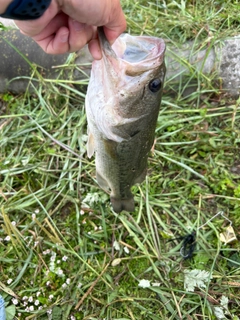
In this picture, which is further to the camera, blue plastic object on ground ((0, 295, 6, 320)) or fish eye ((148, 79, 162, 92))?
blue plastic object on ground ((0, 295, 6, 320))

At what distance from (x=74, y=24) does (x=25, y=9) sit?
0.37 m

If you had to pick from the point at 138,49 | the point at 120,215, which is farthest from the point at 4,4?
the point at 120,215

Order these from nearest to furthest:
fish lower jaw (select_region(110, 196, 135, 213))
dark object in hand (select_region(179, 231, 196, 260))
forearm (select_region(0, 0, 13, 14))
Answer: forearm (select_region(0, 0, 13, 14)), fish lower jaw (select_region(110, 196, 135, 213)), dark object in hand (select_region(179, 231, 196, 260))

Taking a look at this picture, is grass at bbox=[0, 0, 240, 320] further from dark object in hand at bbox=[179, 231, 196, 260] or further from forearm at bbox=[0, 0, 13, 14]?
forearm at bbox=[0, 0, 13, 14]

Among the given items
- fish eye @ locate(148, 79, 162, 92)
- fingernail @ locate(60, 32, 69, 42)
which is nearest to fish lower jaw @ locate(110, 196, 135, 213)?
fish eye @ locate(148, 79, 162, 92)

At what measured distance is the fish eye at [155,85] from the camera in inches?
67.4

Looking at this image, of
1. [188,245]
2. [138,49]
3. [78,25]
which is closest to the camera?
[78,25]

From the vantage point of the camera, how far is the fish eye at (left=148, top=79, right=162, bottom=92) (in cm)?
171

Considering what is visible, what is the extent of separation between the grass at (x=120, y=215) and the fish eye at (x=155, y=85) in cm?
144

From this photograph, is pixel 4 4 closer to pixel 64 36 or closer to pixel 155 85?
pixel 64 36

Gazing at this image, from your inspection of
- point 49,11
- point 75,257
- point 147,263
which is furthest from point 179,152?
point 49,11

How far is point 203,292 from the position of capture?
2740 mm

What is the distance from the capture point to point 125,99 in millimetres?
1741

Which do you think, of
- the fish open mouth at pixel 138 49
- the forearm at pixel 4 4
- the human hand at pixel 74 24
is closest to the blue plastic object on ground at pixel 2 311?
the human hand at pixel 74 24
